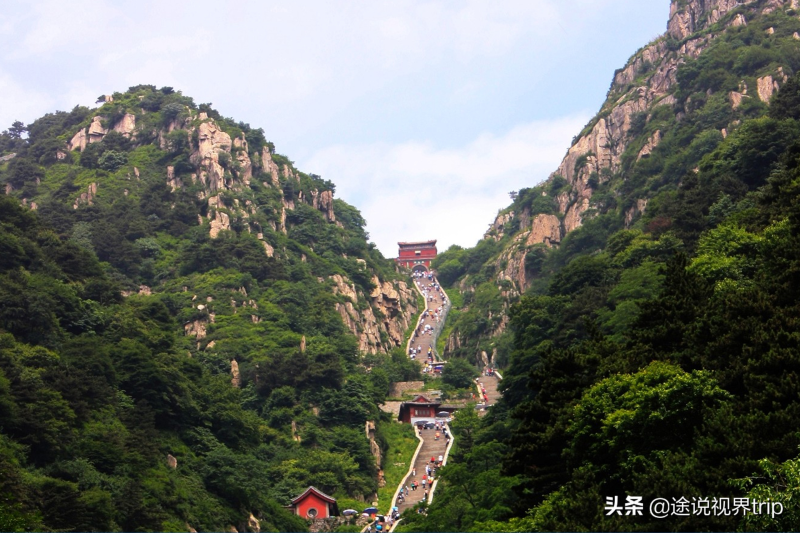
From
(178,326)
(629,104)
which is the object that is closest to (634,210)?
(629,104)

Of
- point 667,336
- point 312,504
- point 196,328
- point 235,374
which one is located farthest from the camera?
point 196,328

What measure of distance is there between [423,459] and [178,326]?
19.5 m

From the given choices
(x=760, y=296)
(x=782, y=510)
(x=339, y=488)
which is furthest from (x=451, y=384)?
(x=782, y=510)

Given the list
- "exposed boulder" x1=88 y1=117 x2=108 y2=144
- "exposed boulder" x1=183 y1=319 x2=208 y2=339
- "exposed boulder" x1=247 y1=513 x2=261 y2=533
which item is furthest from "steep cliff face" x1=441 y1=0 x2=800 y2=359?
"exposed boulder" x1=88 y1=117 x2=108 y2=144

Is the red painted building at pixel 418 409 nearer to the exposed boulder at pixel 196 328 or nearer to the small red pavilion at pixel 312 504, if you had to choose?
the exposed boulder at pixel 196 328

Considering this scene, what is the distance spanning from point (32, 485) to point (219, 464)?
13.1m

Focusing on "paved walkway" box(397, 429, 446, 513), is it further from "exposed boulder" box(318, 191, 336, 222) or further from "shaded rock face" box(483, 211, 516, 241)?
"shaded rock face" box(483, 211, 516, 241)

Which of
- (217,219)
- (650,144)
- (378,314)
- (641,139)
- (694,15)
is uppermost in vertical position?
(694,15)

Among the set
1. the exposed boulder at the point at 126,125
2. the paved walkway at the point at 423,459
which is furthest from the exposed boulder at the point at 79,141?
the paved walkway at the point at 423,459

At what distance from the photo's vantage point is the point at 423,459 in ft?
195

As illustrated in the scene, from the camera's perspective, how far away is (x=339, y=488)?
51.7 m

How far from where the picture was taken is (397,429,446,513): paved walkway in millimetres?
51500

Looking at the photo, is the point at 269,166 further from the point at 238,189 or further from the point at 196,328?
the point at 196,328

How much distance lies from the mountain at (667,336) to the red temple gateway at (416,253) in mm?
35302
